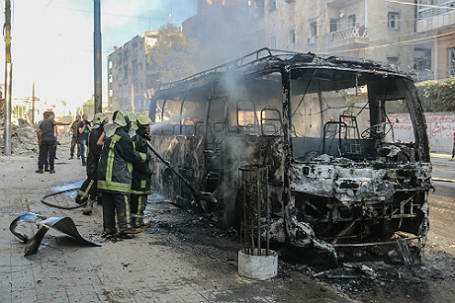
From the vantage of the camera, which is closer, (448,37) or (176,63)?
(448,37)

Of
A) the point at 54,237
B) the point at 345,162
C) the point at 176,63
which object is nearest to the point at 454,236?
the point at 345,162

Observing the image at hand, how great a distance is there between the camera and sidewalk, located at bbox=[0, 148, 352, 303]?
340 cm

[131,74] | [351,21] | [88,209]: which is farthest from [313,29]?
[131,74]

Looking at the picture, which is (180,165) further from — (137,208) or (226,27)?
(226,27)

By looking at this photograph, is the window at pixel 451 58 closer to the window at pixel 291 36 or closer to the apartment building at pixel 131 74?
the window at pixel 291 36

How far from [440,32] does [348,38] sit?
588 cm

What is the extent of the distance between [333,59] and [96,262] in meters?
3.81

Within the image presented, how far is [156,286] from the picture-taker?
3.63 metres

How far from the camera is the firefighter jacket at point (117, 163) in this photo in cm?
521

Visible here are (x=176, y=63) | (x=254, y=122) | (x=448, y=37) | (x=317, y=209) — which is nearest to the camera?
(x=317, y=209)

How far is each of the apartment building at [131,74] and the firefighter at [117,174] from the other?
39.0 m

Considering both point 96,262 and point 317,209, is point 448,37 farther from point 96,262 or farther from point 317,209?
point 96,262

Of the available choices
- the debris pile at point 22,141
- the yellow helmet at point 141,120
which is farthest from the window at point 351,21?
the yellow helmet at point 141,120

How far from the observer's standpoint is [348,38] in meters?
27.3
